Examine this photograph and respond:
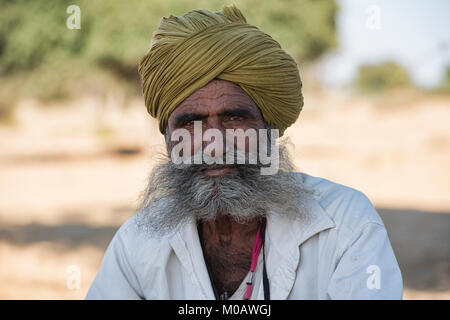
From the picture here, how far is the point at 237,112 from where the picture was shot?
277cm

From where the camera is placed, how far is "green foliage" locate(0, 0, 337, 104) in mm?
13961

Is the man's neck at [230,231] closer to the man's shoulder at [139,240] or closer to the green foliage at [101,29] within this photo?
the man's shoulder at [139,240]

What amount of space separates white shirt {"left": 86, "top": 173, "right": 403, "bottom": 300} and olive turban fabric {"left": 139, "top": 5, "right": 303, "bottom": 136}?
2.18ft

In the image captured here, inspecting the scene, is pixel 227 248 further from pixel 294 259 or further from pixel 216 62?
pixel 216 62

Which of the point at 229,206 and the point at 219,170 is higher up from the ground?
the point at 219,170

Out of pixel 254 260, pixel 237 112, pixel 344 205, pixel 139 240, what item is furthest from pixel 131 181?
pixel 344 205

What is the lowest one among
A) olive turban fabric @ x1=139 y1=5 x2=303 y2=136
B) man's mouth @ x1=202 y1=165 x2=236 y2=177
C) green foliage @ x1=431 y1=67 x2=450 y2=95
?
man's mouth @ x1=202 y1=165 x2=236 y2=177

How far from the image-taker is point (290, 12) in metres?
14.8

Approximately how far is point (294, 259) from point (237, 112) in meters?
0.84

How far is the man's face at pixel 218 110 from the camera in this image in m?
2.73

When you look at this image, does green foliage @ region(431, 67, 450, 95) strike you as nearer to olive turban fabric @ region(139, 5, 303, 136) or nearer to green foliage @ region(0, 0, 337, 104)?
green foliage @ region(0, 0, 337, 104)

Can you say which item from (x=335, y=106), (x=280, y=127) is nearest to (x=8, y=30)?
(x=280, y=127)

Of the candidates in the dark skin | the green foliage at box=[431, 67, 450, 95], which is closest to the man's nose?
the dark skin

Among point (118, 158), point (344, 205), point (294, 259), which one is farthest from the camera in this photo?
point (118, 158)
